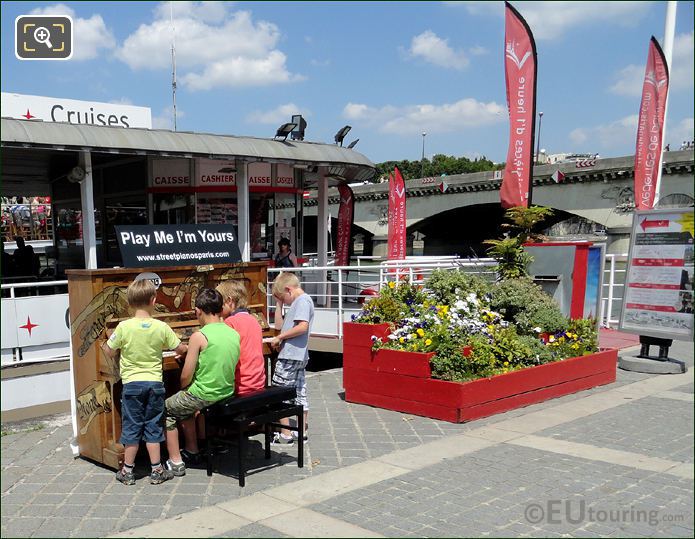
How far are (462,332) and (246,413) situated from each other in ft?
10.1

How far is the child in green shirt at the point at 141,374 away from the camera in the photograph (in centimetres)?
497

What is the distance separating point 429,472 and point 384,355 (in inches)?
81.8

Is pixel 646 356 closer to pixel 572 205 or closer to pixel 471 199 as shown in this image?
pixel 572 205

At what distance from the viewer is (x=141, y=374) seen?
4992 mm

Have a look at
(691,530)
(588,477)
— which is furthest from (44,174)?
Answer: (691,530)

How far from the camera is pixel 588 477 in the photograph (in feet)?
16.7

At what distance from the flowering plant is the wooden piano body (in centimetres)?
242

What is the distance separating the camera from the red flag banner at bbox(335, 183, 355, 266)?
15.5 metres

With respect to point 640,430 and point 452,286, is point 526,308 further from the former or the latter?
point 640,430

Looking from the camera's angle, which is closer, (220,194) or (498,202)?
(220,194)

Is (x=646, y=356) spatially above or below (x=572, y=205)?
below

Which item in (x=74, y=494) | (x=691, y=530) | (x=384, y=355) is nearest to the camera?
(x=691, y=530)

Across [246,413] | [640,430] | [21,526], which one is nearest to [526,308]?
[640,430]

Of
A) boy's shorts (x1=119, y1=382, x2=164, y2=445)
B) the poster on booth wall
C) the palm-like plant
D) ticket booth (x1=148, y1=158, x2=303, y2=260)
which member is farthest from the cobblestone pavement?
ticket booth (x1=148, y1=158, x2=303, y2=260)
